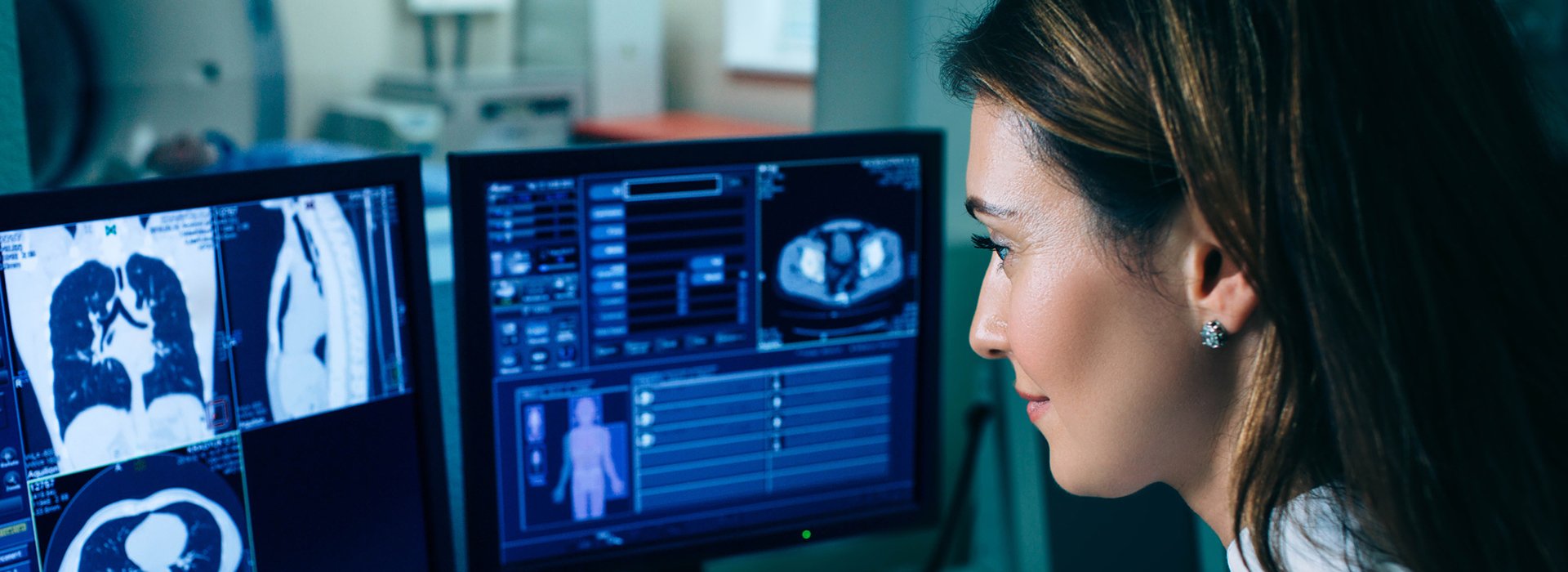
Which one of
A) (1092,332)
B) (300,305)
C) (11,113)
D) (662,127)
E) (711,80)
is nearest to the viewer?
(1092,332)

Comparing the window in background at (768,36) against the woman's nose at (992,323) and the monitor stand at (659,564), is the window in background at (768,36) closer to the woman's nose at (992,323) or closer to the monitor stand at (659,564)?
the monitor stand at (659,564)

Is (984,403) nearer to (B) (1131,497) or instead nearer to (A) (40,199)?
(B) (1131,497)

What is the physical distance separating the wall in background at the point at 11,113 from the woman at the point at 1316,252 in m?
0.82

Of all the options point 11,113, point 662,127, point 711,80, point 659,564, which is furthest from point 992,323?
point 711,80

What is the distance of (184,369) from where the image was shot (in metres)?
0.83

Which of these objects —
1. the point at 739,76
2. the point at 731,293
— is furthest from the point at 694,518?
the point at 739,76

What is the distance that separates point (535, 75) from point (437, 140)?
0.39 metres

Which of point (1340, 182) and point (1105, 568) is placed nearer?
point (1340, 182)

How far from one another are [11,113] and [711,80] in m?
4.03

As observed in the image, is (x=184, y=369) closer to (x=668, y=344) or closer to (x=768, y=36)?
(x=668, y=344)

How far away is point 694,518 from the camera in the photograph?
3.63 feet

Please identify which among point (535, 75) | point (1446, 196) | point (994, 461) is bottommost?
point (994, 461)

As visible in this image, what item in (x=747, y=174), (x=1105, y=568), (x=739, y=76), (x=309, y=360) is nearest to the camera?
(x=309, y=360)

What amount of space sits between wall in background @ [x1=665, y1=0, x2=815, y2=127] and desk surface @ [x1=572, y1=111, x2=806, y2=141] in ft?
0.27
